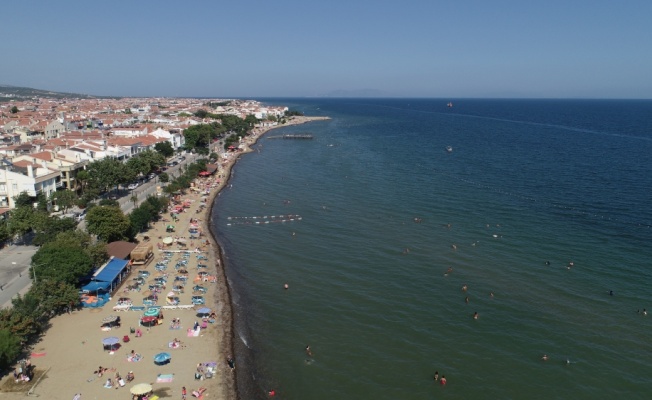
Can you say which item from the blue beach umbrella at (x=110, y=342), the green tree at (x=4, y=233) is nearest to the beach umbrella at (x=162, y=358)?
the blue beach umbrella at (x=110, y=342)

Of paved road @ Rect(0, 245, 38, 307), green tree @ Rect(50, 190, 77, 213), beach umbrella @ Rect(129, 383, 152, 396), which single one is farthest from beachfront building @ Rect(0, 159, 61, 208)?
beach umbrella @ Rect(129, 383, 152, 396)

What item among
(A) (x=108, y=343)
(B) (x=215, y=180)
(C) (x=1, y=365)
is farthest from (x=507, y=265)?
(B) (x=215, y=180)

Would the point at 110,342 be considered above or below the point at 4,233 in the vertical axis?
below

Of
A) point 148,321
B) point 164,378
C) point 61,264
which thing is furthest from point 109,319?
point 164,378

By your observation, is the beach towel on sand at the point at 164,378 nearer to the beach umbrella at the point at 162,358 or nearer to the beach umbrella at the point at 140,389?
the beach umbrella at the point at 162,358

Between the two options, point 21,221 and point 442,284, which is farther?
point 21,221

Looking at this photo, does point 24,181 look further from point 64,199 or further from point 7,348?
point 7,348

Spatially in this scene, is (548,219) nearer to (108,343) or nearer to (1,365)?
(108,343)
